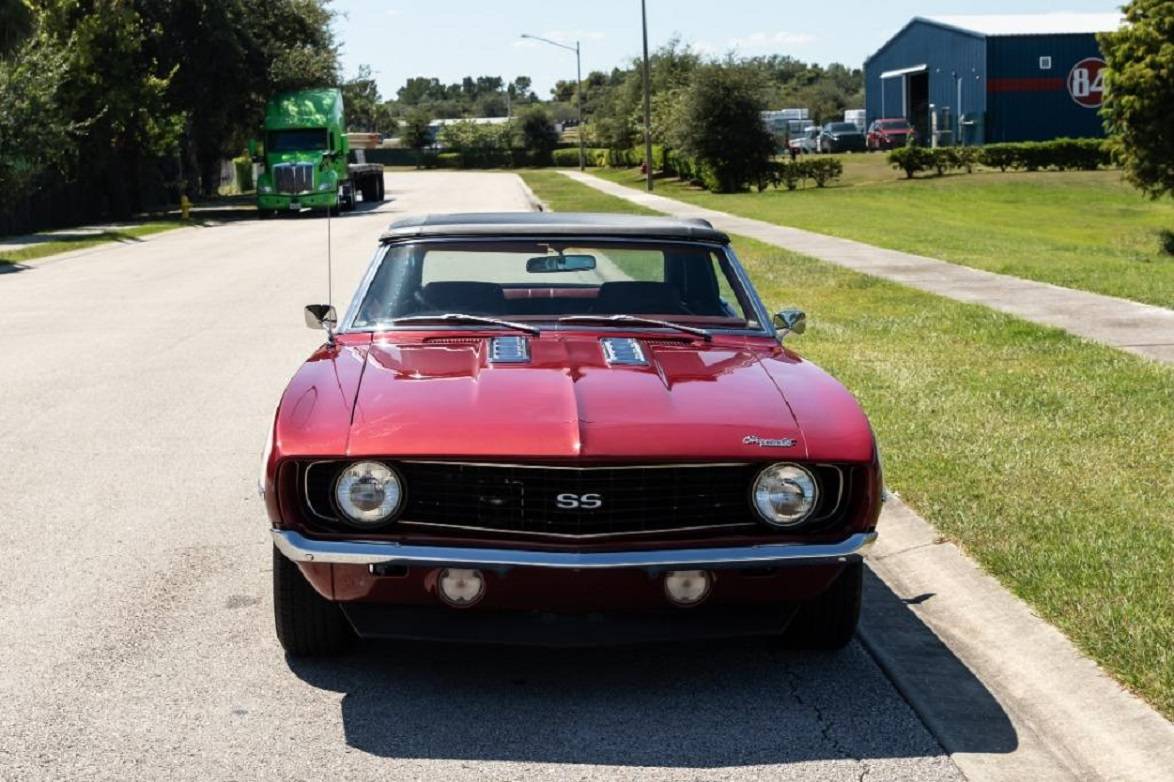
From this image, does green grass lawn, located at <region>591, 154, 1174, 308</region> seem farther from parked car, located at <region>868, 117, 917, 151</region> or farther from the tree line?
the tree line

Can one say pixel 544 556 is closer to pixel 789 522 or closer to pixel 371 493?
pixel 371 493

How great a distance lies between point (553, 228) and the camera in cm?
647

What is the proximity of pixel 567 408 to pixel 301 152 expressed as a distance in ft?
138

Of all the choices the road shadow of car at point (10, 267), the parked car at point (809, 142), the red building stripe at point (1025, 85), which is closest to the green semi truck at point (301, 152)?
the road shadow of car at point (10, 267)

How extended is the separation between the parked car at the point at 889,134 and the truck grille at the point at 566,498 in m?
70.0

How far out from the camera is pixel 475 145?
345ft

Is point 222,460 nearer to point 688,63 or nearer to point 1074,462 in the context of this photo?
point 1074,462

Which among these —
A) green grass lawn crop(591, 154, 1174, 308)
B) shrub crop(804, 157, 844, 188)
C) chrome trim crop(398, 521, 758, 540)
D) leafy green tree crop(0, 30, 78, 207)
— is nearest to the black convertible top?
chrome trim crop(398, 521, 758, 540)

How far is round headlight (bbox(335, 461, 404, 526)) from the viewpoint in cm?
473

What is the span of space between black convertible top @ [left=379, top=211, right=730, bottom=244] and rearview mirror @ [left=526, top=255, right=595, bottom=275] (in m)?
0.10

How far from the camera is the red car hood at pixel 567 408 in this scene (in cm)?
470

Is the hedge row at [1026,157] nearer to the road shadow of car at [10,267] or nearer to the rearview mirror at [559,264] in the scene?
the road shadow of car at [10,267]

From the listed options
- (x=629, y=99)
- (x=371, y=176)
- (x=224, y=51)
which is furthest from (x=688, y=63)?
(x=224, y=51)

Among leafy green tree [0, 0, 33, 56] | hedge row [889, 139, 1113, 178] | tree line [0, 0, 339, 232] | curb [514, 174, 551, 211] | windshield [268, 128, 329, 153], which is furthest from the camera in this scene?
hedge row [889, 139, 1113, 178]
